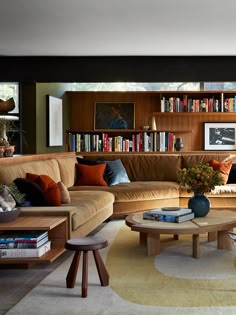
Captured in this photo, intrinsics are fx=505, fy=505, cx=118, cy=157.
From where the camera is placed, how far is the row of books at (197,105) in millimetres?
8594

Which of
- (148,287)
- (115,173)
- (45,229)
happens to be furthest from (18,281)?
(115,173)

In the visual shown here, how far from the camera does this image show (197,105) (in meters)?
8.69

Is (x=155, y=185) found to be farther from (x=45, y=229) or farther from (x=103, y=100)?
(x=45, y=229)

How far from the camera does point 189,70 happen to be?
721cm

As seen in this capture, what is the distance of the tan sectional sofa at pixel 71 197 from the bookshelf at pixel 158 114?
5.72ft

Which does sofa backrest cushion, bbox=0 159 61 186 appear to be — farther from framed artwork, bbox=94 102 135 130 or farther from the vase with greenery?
framed artwork, bbox=94 102 135 130

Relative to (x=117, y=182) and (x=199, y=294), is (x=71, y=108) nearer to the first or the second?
(x=117, y=182)

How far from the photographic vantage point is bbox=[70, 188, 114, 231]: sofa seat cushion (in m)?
4.75

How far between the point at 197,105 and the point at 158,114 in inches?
27.0

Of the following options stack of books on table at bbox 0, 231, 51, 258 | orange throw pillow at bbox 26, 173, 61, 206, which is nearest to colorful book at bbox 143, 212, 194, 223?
orange throw pillow at bbox 26, 173, 61, 206

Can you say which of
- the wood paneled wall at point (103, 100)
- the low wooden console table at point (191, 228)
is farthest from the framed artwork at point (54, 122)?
the low wooden console table at point (191, 228)

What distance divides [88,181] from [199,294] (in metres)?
3.90

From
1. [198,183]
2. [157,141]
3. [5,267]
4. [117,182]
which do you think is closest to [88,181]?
[117,182]

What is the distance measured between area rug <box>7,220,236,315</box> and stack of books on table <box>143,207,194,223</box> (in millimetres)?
329
